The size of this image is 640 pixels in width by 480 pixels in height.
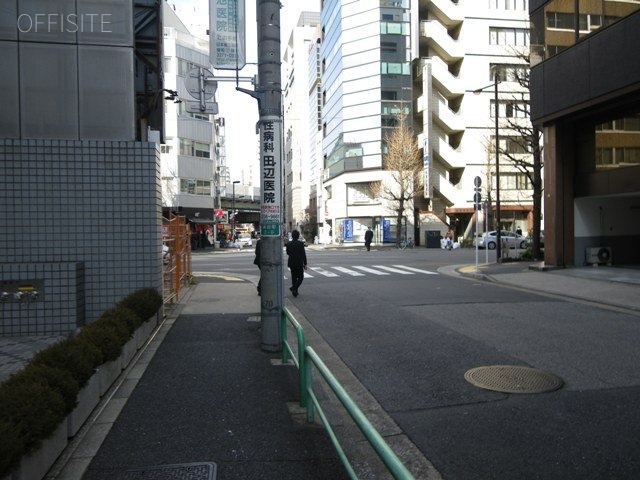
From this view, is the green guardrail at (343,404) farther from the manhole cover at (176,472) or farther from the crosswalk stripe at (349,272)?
the crosswalk stripe at (349,272)

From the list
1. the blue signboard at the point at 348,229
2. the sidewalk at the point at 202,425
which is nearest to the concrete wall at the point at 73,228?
the sidewalk at the point at 202,425

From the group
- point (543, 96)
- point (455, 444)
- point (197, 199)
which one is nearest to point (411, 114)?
point (197, 199)

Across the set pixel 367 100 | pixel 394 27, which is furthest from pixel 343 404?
pixel 394 27

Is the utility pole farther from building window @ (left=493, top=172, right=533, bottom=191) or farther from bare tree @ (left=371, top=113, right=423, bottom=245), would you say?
building window @ (left=493, top=172, right=533, bottom=191)

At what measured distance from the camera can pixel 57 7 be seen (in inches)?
324

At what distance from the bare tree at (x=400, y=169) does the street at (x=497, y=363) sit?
32129mm

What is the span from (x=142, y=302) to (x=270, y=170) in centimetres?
253

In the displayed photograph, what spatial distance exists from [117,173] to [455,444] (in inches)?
253

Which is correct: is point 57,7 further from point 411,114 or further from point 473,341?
point 411,114

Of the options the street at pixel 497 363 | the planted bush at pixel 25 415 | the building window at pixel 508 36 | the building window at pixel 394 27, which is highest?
the building window at pixel 394 27

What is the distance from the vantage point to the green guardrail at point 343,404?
2180mm

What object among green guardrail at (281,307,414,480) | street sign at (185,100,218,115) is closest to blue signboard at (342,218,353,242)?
street sign at (185,100,218,115)

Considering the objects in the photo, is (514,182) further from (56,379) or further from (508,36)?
(56,379)

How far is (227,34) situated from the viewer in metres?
7.62
